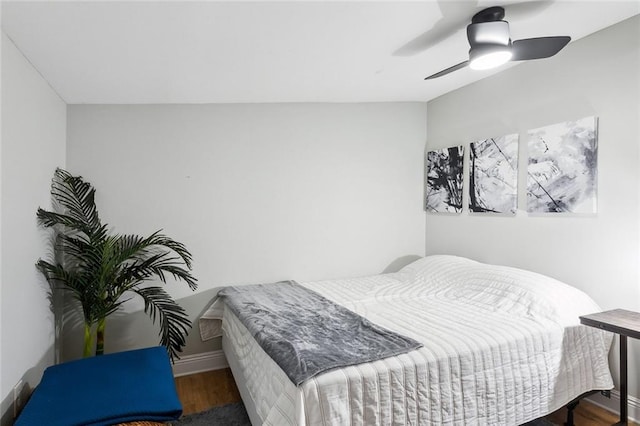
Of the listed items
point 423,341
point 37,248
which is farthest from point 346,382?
point 37,248

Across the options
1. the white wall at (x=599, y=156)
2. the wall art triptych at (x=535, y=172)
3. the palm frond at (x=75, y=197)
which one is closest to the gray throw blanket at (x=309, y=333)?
the palm frond at (x=75, y=197)

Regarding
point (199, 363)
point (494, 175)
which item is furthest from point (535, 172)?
point (199, 363)

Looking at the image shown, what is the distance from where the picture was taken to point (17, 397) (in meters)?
1.80

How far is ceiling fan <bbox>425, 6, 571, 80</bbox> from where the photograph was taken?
71.9 inches

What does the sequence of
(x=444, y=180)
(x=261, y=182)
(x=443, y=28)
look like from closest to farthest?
(x=443, y=28) < (x=261, y=182) < (x=444, y=180)

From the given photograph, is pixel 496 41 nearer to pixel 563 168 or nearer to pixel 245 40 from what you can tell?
pixel 563 168

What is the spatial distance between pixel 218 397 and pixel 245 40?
7.43 feet

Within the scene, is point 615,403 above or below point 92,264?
below

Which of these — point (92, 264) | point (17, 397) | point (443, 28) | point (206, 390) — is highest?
point (443, 28)

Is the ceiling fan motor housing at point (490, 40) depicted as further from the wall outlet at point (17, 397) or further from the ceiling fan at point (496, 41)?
the wall outlet at point (17, 397)

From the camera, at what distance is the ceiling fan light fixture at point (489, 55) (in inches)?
73.2

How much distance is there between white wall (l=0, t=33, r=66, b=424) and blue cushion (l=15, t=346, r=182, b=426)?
194mm

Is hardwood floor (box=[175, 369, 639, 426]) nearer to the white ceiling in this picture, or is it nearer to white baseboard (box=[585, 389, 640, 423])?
white baseboard (box=[585, 389, 640, 423])

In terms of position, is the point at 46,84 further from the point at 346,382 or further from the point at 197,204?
the point at 346,382
